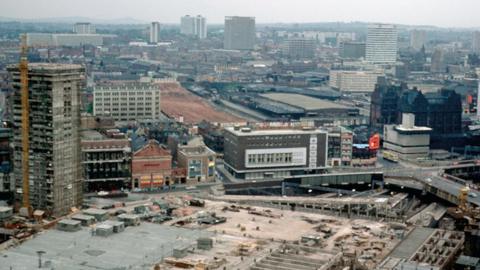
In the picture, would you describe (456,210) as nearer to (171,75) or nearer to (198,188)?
(198,188)

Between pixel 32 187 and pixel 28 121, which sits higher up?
pixel 28 121

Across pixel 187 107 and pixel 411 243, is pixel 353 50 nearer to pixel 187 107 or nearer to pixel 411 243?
pixel 187 107

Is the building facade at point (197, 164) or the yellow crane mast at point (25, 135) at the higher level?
the yellow crane mast at point (25, 135)

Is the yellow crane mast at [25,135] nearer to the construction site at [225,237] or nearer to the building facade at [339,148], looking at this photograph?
the construction site at [225,237]

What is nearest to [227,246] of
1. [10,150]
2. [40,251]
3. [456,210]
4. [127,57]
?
[40,251]

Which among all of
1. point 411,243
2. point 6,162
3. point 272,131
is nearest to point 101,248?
point 411,243

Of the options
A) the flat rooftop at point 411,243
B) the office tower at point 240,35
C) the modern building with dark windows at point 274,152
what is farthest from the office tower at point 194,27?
the flat rooftop at point 411,243
